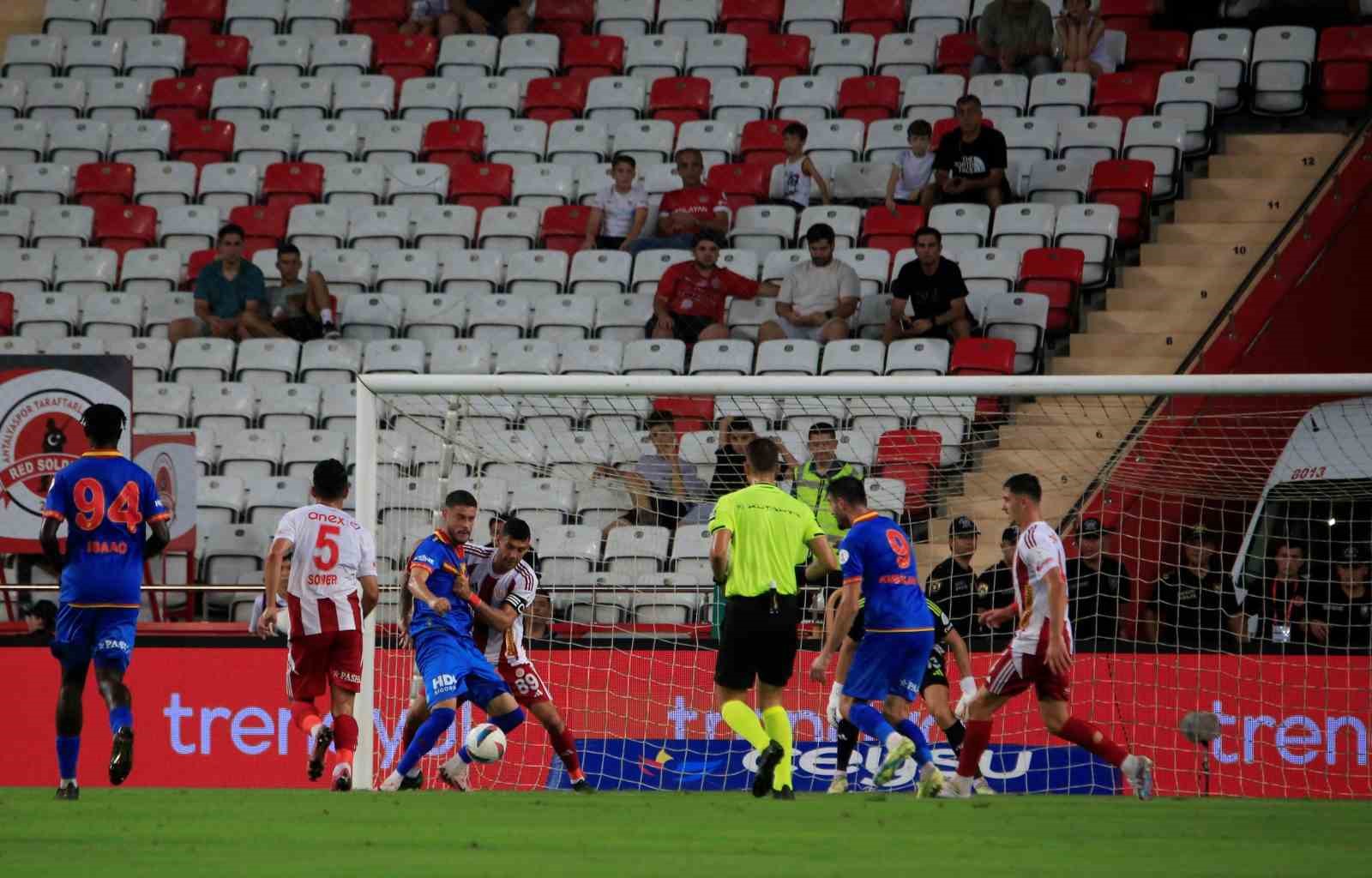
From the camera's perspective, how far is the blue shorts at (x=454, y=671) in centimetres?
1064

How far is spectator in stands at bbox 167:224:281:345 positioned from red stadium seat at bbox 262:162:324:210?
197cm

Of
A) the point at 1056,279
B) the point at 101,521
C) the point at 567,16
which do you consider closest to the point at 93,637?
the point at 101,521

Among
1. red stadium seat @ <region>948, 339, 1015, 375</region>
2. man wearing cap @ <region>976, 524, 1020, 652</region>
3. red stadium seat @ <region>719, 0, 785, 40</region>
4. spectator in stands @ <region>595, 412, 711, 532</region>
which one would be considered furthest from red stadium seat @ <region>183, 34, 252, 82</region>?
man wearing cap @ <region>976, 524, 1020, 652</region>

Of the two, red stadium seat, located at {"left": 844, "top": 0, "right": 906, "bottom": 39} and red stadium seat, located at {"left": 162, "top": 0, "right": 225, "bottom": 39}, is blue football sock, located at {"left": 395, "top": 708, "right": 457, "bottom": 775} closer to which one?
red stadium seat, located at {"left": 844, "top": 0, "right": 906, "bottom": 39}

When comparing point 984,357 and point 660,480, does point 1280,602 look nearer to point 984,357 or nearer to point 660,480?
point 984,357

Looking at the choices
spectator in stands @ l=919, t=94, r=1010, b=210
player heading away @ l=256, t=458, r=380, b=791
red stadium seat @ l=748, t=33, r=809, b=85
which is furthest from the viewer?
red stadium seat @ l=748, t=33, r=809, b=85

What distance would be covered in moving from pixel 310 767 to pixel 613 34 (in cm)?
1166

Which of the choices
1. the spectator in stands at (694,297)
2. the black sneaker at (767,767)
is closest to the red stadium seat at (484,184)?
the spectator in stands at (694,297)

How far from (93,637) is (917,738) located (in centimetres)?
459

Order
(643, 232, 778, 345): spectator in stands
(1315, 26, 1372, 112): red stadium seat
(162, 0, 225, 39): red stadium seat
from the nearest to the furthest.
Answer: (643, 232, 778, 345): spectator in stands
(1315, 26, 1372, 112): red stadium seat
(162, 0, 225, 39): red stadium seat

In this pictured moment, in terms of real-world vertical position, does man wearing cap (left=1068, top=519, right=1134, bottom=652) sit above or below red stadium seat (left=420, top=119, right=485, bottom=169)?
below

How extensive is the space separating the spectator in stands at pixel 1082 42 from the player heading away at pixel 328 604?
9849 millimetres

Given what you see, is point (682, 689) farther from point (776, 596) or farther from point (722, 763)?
point (776, 596)

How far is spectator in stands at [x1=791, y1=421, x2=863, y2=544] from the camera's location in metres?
13.1
